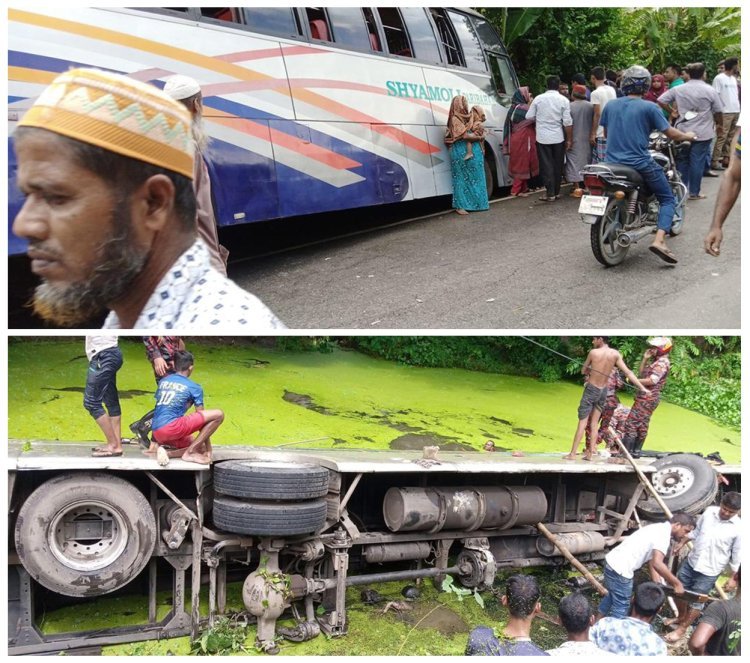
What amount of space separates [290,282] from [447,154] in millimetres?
3059

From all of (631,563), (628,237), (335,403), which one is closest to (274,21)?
(628,237)

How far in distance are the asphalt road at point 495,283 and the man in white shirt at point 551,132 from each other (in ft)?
5.80

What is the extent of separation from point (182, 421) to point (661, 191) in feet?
14.9

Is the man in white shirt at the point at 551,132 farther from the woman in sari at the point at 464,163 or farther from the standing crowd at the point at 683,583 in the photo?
the standing crowd at the point at 683,583

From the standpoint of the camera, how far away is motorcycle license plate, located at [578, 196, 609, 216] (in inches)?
239

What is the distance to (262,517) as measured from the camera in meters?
4.15

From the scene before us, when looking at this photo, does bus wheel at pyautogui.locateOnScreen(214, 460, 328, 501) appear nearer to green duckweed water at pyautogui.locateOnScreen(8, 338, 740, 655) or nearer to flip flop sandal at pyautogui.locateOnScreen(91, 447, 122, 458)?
flip flop sandal at pyautogui.locateOnScreen(91, 447, 122, 458)

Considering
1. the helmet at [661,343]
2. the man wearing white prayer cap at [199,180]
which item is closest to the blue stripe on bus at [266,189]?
the man wearing white prayer cap at [199,180]

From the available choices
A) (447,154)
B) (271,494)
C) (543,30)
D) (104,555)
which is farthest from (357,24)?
(543,30)

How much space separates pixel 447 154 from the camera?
8109mm

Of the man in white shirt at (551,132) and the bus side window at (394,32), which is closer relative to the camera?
the bus side window at (394,32)

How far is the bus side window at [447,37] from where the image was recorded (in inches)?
338

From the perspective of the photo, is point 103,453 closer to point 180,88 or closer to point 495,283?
point 180,88

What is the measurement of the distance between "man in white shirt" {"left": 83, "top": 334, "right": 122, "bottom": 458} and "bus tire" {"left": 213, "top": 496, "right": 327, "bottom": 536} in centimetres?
76
